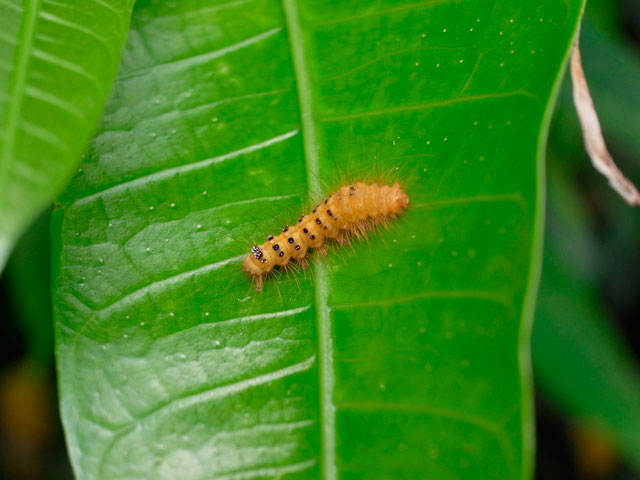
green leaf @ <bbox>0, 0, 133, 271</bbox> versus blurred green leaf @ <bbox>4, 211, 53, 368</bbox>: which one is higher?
blurred green leaf @ <bbox>4, 211, 53, 368</bbox>

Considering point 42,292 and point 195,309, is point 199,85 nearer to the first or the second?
point 195,309

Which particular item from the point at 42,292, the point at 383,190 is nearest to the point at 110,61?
the point at 383,190

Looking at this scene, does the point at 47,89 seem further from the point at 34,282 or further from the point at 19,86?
the point at 34,282

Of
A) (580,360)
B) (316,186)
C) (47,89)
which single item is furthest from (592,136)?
(580,360)

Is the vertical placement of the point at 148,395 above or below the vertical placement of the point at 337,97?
below

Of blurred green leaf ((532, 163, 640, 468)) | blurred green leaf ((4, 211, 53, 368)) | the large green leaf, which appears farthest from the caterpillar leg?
blurred green leaf ((532, 163, 640, 468))

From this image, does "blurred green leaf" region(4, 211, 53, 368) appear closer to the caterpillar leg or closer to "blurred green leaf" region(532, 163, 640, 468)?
the caterpillar leg

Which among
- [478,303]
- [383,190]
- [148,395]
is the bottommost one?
[148,395]

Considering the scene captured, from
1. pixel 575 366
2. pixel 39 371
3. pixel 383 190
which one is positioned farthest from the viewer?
pixel 39 371
